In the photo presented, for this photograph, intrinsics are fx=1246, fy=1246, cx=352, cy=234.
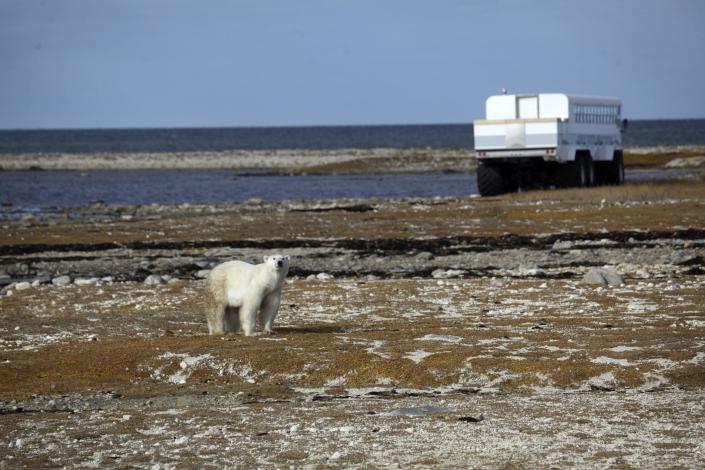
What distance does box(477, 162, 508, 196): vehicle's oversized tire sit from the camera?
45.6 metres

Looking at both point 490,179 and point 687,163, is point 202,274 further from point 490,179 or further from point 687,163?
point 687,163

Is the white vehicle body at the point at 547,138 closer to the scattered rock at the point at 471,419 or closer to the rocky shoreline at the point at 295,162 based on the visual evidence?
the rocky shoreline at the point at 295,162

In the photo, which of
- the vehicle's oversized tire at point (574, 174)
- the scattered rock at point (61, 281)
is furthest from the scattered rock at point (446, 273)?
the vehicle's oversized tire at point (574, 174)

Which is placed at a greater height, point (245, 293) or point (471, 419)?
point (245, 293)

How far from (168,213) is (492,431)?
33689 millimetres

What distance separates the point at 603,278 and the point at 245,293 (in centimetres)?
728

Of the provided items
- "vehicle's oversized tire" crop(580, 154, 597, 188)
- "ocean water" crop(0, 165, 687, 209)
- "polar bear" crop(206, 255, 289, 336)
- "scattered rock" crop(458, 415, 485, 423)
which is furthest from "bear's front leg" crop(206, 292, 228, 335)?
"vehicle's oversized tire" crop(580, 154, 597, 188)

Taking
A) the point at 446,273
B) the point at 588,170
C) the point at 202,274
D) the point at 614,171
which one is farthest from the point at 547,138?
the point at 202,274

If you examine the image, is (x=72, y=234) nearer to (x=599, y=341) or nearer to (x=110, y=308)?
(x=110, y=308)

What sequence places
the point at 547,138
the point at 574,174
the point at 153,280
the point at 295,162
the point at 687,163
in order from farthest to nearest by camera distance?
1. the point at 295,162
2. the point at 687,163
3. the point at 574,174
4. the point at 547,138
5. the point at 153,280

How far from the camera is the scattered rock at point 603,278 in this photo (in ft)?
65.4

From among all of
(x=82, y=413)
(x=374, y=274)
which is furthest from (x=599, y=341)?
(x=374, y=274)

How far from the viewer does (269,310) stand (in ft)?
50.5

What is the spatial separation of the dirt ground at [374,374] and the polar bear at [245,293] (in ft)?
0.86
